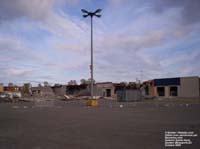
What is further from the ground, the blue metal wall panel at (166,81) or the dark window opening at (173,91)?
the blue metal wall panel at (166,81)


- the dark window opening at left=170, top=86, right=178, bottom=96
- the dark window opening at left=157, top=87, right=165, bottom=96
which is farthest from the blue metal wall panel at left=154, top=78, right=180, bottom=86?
the dark window opening at left=170, top=86, right=178, bottom=96

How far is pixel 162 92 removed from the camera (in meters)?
86.1

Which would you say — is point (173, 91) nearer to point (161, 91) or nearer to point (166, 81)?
point (166, 81)

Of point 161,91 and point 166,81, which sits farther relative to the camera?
point 161,91

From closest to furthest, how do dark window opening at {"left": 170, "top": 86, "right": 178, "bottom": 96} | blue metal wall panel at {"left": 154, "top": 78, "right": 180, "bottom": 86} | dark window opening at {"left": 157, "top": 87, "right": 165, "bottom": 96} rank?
1. blue metal wall panel at {"left": 154, "top": 78, "right": 180, "bottom": 86}
2. dark window opening at {"left": 170, "top": 86, "right": 178, "bottom": 96}
3. dark window opening at {"left": 157, "top": 87, "right": 165, "bottom": 96}

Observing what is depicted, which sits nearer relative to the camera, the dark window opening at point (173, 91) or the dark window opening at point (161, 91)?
the dark window opening at point (173, 91)

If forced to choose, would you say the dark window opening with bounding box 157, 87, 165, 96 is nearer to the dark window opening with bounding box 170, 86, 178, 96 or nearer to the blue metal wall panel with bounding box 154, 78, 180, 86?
the blue metal wall panel with bounding box 154, 78, 180, 86


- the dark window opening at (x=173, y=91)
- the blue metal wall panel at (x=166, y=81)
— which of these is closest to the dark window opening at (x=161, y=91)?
the blue metal wall panel at (x=166, y=81)

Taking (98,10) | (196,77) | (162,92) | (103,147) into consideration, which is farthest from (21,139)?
(162,92)

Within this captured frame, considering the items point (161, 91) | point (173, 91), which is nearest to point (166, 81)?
point (173, 91)

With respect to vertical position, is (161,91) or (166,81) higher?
(166,81)

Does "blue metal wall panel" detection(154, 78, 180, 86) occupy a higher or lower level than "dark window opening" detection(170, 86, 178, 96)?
higher

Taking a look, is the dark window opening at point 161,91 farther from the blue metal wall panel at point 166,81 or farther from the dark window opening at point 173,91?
the dark window opening at point 173,91

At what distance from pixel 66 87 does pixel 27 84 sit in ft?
65.7
